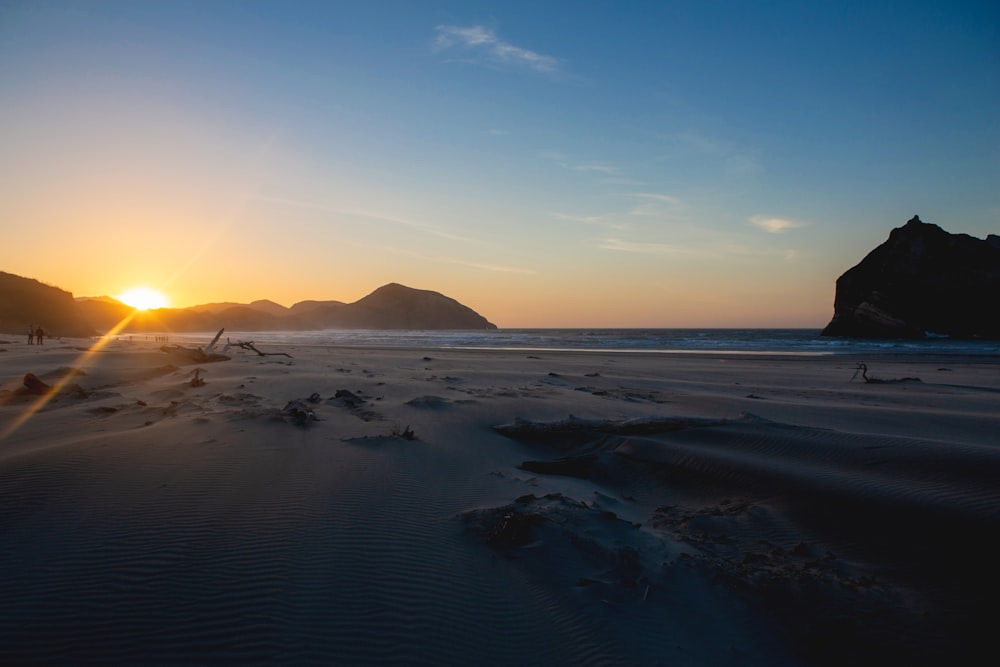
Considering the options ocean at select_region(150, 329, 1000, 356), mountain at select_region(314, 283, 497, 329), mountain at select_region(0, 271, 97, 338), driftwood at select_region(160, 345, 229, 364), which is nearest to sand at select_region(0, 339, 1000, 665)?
driftwood at select_region(160, 345, 229, 364)

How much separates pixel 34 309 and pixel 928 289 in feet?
310

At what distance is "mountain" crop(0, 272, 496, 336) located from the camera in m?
43.9

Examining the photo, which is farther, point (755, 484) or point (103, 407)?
point (103, 407)

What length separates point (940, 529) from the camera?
12.2 feet

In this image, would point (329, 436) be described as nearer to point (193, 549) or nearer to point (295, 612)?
point (193, 549)

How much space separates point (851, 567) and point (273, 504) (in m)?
4.29

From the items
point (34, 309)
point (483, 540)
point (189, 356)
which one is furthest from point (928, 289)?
point (34, 309)

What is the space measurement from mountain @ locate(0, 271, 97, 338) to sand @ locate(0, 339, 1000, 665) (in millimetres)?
49606

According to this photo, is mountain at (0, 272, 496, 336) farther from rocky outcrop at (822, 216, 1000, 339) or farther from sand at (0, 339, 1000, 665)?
rocky outcrop at (822, 216, 1000, 339)

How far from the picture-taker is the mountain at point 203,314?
43.9 m

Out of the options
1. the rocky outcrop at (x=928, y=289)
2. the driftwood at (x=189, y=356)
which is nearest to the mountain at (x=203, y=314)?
the driftwood at (x=189, y=356)

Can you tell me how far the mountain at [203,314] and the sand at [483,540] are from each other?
50.7m

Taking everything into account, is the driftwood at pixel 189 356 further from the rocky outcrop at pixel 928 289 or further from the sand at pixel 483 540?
the rocky outcrop at pixel 928 289

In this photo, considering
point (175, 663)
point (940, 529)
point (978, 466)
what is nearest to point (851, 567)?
point (940, 529)
